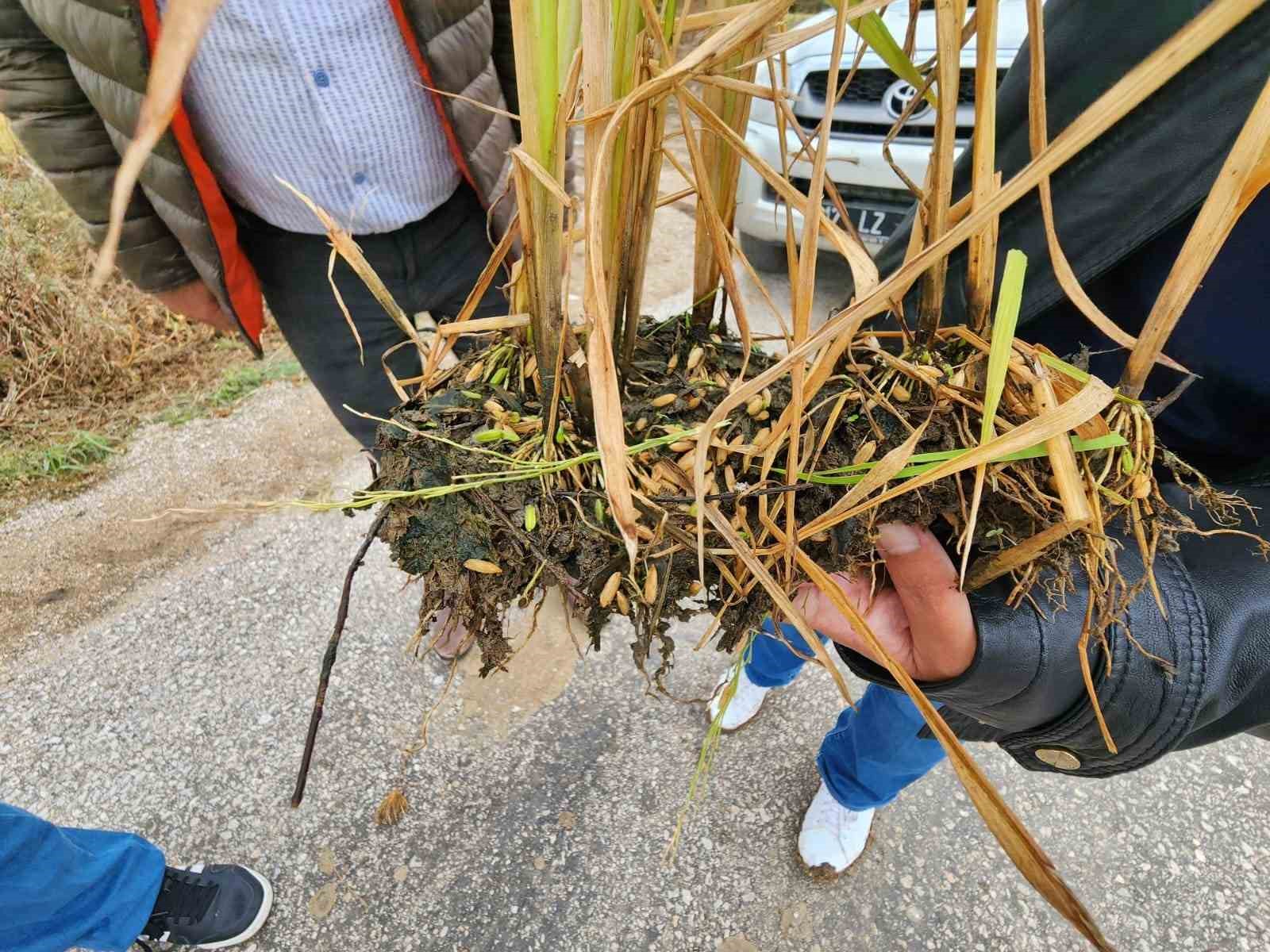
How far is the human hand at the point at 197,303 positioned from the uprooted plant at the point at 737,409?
3.12 ft

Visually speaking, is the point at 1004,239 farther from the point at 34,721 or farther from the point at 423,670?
the point at 34,721

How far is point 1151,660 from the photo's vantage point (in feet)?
2.11

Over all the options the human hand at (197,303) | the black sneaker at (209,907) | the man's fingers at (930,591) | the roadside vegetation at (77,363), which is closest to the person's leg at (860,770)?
the man's fingers at (930,591)

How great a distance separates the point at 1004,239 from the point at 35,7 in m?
1.42

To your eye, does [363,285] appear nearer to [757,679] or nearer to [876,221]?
[757,679]

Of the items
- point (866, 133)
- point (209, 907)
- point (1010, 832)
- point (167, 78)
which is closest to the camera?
point (167, 78)

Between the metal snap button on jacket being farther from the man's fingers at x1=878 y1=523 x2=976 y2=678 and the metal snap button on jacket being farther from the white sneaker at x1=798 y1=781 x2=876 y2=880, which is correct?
the white sneaker at x1=798 y1=781 x2=876 y2=880

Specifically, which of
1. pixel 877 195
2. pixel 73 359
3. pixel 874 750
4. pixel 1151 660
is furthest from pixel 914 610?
pixel 73 359

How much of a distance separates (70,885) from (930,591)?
49.8 inches

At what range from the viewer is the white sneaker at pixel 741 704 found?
1518 millimetres

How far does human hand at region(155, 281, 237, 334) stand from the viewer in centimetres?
132

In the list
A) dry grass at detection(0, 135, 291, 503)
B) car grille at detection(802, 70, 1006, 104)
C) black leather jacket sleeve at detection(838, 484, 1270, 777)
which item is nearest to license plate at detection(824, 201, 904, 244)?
car grille at detection(802, 70, 1006, 104)

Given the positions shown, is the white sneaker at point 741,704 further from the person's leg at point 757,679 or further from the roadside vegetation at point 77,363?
the roadside vegetation at point 77,363

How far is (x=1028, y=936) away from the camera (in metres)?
1.23
